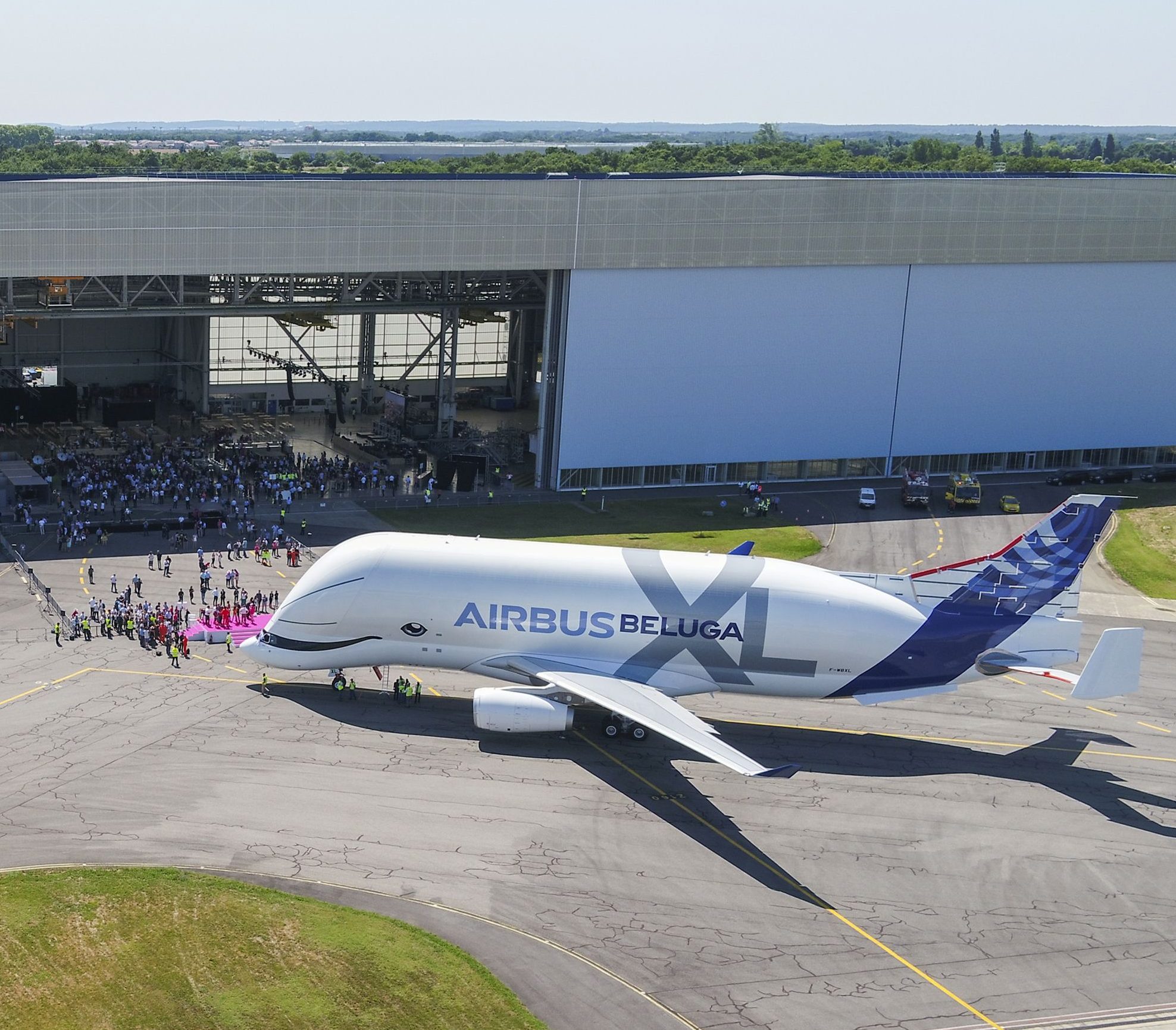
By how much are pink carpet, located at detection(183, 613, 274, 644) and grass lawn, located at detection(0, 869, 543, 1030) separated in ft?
74.9

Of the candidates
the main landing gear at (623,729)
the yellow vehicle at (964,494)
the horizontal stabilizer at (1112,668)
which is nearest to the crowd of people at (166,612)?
the main landing gear at (623,729)

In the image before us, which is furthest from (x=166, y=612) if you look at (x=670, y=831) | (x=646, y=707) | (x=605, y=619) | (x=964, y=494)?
(x=964, y=494)

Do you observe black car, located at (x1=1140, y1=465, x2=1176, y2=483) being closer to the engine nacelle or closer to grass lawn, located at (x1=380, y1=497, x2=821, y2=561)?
grass lawn, located at (x1=380, y1=497, x2=821, y2=561)

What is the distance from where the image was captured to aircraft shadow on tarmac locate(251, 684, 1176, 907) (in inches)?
2103

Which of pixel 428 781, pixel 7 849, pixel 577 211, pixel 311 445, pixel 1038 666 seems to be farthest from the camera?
pixel 311 445

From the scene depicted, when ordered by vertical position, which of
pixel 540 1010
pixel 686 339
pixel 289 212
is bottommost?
pixel 540 1010

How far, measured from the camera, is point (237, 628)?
222ft

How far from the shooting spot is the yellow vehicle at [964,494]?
342 ft

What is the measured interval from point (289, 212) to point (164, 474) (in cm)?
1991

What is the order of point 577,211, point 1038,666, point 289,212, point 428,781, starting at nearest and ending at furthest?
point 428,781
point 1038,666
point 289,212
point 577,211

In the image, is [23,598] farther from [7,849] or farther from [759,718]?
[759,718]

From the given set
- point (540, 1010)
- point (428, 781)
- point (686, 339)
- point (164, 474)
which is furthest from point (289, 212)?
point (540, 1010)

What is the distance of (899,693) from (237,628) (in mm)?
31535

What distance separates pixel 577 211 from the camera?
99188 millimetres
